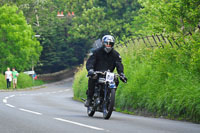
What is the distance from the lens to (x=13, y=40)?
45.3 m

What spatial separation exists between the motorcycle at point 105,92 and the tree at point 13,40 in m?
33.5

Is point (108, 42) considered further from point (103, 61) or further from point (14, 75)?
point (14, 75)

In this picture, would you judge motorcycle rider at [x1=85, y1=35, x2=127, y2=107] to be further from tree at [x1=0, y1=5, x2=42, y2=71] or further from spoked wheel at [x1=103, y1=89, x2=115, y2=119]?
tree at [x1=0, y1=5, x2=42, y2=71]

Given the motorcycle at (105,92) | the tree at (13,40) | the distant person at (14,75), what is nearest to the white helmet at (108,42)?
the motorcycle at (105,92)

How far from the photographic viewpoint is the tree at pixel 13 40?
45.1 m

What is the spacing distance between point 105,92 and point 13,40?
34.7 meters

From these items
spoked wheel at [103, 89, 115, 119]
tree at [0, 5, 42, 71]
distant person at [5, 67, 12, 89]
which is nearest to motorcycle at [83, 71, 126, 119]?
spoked wheel at [103, 89, 115, 119]

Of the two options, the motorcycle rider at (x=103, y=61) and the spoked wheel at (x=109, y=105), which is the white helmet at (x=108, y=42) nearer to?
the motorcycle rider at (x=103, y=61)

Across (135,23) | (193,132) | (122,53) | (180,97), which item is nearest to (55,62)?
(135,23)

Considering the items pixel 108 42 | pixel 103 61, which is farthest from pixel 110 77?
pixel 108 42

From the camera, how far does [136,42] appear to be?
21.2 meters

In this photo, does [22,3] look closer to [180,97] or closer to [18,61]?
[18,61]

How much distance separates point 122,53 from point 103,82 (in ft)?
33.1

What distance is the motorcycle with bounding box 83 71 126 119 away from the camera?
11388mm
